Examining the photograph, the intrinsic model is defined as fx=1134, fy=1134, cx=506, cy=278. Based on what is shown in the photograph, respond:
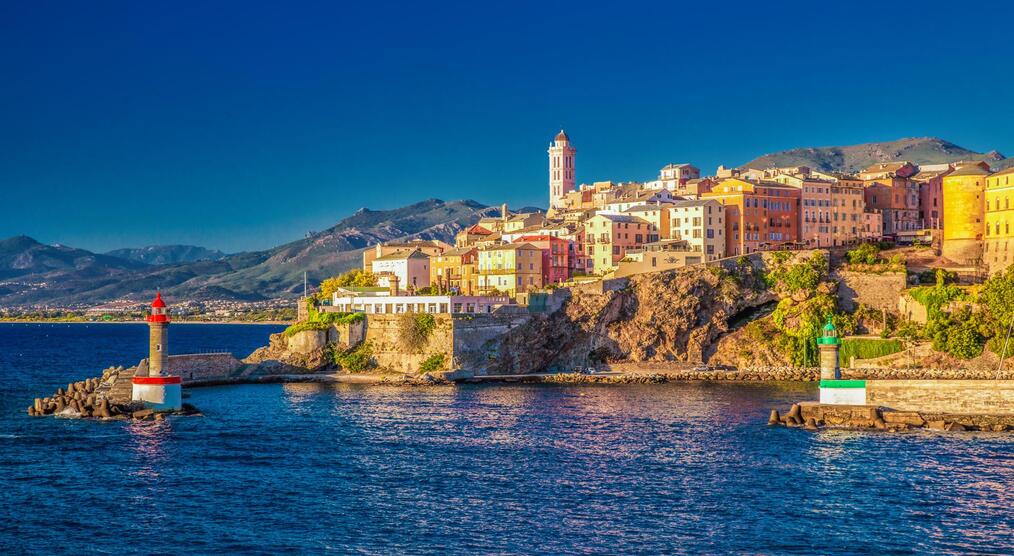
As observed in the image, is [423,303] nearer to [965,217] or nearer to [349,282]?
[349,282]

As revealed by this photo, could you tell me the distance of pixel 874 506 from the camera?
32.0 meters

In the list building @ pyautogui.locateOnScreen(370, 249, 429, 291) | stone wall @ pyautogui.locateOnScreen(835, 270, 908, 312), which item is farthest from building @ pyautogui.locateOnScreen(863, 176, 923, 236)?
building @ pyautogui.locateOnScreen(370, 249, 429, 291)

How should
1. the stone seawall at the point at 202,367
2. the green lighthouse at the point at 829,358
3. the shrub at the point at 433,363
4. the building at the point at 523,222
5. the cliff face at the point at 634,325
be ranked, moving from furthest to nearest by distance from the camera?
the building at the point at 523,222, the cliff face at the point at 634,325, the shrub at the point at 433,363, the stone seawall at the point at 202,367, the green lighthouse at the point at 829,358

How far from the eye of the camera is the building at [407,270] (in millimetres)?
88562

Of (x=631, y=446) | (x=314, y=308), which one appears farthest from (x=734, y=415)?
(x=314, y=308)

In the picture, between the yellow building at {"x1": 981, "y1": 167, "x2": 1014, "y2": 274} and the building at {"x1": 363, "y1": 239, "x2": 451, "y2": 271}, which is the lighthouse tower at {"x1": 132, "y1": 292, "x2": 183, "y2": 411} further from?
the yellow building at {"x1": 981, "y1": 167, "x2": 1014, "y2": 274}

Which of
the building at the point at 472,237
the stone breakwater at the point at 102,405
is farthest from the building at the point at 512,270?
the stone breakwater at the point at 102,405

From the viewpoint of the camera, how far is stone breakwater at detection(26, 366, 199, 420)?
49969 millimetres

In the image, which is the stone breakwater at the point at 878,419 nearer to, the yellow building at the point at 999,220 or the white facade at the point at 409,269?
the yellow building at the point at 999,220

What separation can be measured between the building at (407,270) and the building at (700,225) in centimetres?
1966

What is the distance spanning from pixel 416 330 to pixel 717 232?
25.6 metres

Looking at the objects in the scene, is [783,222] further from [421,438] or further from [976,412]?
[421,438]

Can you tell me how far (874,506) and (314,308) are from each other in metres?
53.4

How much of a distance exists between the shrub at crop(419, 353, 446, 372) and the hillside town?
4.42 m
